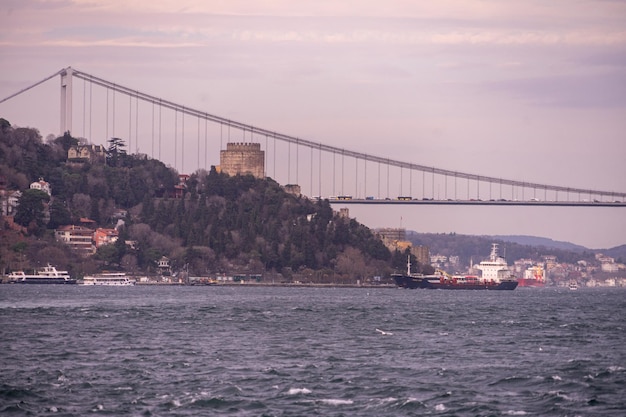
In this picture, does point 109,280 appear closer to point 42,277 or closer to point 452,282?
point 42,277

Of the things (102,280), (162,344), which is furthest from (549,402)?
(102,280)

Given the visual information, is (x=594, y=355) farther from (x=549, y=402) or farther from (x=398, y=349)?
(x=549, y=402)

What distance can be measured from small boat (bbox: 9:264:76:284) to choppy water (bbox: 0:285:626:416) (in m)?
91.8

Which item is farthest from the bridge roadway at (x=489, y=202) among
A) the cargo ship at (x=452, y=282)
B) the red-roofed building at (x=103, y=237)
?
the red-roofed building at (x=103, y=237)

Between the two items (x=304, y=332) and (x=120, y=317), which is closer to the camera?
(x=304, y=332)

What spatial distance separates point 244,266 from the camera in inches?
7584

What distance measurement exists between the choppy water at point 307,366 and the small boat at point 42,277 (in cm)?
9181

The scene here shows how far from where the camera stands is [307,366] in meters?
44.5

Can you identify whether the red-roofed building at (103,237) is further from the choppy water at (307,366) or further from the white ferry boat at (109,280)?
the choppy water at (307,366)

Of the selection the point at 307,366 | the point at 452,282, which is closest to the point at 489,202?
the point at 452,282

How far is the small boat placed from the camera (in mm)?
163875

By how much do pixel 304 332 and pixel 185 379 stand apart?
21707 millimetres

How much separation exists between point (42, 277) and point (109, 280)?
35.5 feet

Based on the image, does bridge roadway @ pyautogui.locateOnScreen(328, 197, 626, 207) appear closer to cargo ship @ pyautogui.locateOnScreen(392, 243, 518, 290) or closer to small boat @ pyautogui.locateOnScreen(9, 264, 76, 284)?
cargo ship @ pyautogui.locateOnScreen(392, 243, 518, 290)
